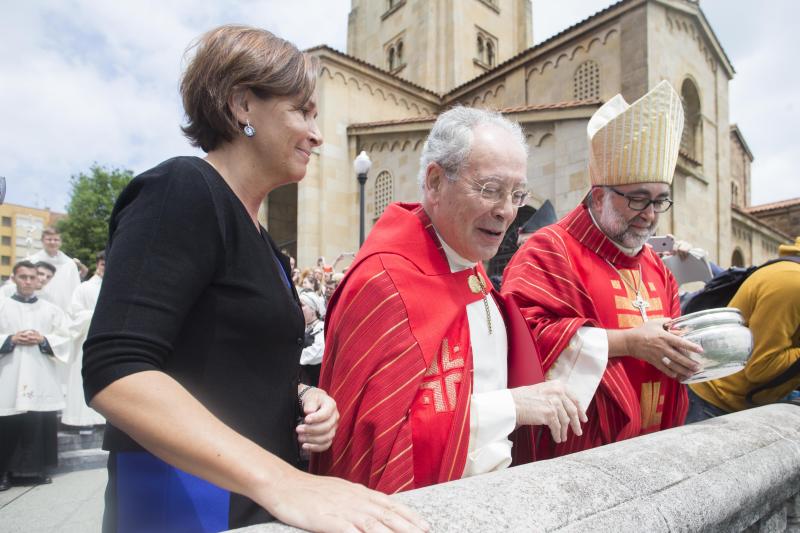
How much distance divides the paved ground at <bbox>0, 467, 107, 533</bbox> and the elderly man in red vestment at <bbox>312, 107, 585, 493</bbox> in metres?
3.39

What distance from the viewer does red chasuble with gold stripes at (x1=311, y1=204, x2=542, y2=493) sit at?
1571 mm

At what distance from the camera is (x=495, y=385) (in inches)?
74.9

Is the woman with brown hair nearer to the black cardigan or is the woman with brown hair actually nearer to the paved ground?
the black cardigan

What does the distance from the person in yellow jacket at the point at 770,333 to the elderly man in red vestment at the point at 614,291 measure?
43 centimetres

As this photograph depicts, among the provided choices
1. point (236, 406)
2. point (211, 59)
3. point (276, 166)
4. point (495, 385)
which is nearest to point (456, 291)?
point (495, 385)

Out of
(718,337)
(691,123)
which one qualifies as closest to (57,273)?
(718,337)

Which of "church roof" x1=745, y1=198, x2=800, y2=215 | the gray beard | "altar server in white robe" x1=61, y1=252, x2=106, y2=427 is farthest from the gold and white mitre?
"church roof" x1=745, y1=198, x2=800, y2=215

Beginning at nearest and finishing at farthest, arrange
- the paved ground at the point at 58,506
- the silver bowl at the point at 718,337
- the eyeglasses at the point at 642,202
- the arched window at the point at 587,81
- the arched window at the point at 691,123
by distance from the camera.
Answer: the silver bowl at the point at 718,337, the eyeglasses at the point at 642,202, the paved ground at the point at 58,506, the arched window at the point at 587,81, the arched window at the point at 691,123

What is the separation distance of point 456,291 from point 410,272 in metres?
0.21

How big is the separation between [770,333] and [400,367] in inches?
86.3

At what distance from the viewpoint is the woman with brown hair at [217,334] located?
89 centimetres

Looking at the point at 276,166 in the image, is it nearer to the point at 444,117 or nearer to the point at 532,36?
the point at 444,117

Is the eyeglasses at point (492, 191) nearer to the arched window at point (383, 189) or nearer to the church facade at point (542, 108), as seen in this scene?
the church facade at point (542, 108)

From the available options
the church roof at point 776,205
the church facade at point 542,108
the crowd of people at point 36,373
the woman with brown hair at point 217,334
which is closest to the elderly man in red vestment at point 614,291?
the woman with brown hair at point 217,334
